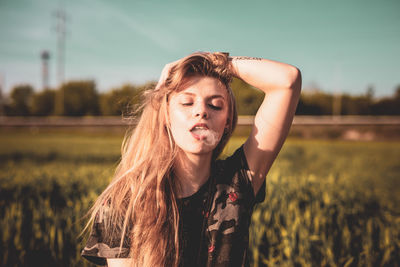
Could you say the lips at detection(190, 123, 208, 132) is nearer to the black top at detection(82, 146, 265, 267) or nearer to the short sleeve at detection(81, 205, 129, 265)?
the black top at detection(82, 146, 265, 267)

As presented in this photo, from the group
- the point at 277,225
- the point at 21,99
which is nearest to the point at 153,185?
the point at 277,225

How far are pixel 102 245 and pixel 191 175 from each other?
0.58m

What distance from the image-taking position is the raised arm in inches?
53.4

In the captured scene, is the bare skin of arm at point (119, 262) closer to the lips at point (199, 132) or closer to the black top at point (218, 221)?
the black top at point (218, 221)

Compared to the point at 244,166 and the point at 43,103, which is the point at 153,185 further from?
the point at 43,103

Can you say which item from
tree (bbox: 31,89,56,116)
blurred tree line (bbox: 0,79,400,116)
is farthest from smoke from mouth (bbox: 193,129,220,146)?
tree (bbox: 31,89,56,116)

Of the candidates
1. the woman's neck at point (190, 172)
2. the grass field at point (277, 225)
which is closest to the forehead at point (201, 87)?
the woman's neck at point (190, 172)

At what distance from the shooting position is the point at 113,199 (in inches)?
52.2

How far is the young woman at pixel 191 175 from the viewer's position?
1.29m

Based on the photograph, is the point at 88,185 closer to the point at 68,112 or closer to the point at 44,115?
the point at 68,112

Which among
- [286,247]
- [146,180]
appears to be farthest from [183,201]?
[286,247]

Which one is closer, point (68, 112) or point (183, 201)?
point (183, 201)

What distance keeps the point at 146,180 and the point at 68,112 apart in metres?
50.9

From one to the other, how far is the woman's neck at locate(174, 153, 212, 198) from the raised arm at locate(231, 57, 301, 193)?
0.28 m
